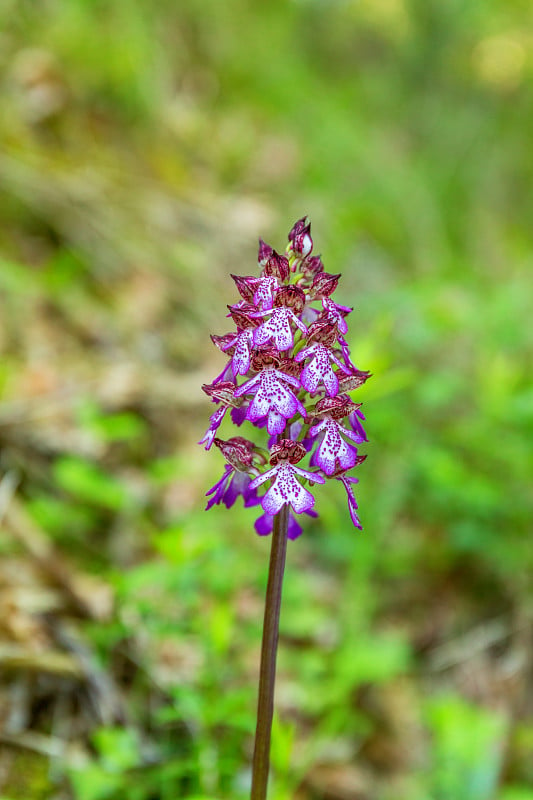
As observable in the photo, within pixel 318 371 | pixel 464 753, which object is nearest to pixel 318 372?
pixel 318 371

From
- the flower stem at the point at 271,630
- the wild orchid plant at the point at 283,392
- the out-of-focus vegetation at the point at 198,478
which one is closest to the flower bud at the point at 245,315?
the wild orchid plant at the point at 283,392

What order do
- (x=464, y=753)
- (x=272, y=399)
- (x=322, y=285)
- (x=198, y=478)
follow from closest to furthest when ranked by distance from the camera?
1. (x=272, y=399)
2. (x=322, y=285)
3. (x=464, y=753)
4. (x=198, y=478)

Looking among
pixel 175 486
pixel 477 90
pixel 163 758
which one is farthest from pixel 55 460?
pixel 477 90

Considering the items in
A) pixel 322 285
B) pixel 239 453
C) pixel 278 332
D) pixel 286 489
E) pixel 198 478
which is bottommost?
pixel 286 489

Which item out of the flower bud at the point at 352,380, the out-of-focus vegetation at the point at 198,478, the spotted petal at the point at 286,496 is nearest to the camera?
the spotted petal at the point at 286,496

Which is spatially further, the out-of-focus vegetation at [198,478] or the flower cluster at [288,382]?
the out-of-focus vegetation at [198,478]

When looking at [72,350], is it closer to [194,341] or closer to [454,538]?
[194,341]

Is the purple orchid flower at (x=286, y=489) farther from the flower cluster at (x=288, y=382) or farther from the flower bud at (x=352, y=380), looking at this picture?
the flower bud at (x=352, y=380)

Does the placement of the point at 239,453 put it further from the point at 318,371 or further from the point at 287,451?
the point at 318,371
